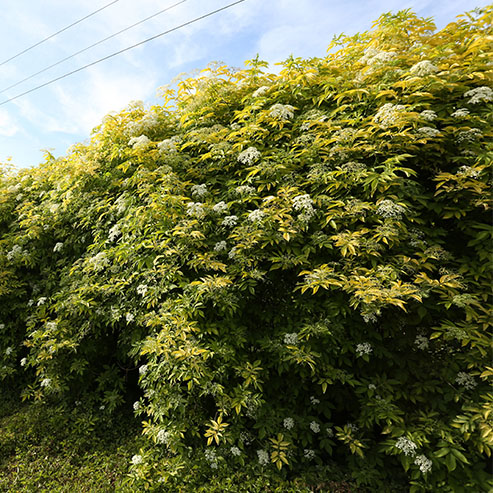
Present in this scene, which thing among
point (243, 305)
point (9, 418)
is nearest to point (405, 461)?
point (243, 305)

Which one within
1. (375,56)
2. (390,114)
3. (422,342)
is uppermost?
(375,56)

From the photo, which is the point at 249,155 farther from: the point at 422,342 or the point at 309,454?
the point at 309,454

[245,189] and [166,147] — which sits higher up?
[166,147]

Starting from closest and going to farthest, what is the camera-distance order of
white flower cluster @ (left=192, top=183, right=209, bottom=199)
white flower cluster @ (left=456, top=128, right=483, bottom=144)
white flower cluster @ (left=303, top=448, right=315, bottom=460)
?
white flower cluster @ (left=456, top=128, right=483, bottom=144)
white flower cluster @ (left=303, top=448, right=315, bottom=460)
white flower cluster @ (left=192, top=183, right=209, bottom=199)

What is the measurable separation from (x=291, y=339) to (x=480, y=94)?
85.7 inches

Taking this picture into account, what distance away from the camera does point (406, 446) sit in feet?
6.41

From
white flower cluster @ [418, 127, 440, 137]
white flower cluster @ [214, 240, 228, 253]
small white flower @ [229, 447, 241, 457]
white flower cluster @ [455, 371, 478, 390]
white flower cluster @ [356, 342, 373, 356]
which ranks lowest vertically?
white flower cluster @ [455, 371, 478, 390]

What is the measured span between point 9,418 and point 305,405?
3.17m

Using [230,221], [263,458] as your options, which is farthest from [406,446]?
[230,221]

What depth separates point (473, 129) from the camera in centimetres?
212

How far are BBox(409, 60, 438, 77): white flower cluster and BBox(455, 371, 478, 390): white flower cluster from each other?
2133 mm

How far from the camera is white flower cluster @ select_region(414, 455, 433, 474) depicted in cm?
190

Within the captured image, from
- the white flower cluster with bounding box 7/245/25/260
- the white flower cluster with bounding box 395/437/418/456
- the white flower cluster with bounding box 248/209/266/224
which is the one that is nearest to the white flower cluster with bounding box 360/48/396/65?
the white flower cluster with bounding box 248/209/266/224

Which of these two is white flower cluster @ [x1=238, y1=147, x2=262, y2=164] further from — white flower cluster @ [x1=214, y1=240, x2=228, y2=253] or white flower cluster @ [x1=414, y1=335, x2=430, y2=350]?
white flower cluster @ [x1=414, y1=335, x2=430, y2=350]
